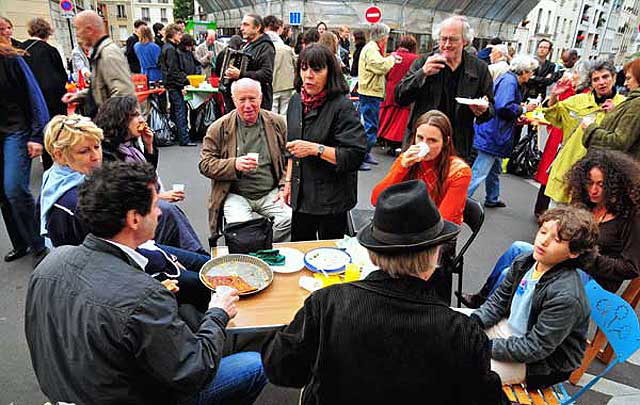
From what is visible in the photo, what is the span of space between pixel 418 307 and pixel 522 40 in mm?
41713

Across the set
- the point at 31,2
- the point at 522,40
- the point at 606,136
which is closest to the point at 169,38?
the point at 606,136

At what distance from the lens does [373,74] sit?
6375 millimetres

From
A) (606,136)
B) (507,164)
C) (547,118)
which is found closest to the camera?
(606,136)

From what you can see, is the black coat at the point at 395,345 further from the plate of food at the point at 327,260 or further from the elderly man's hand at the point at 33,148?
the elderly man's hand at the point at 33,148

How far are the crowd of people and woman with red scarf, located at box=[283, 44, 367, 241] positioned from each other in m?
0.01

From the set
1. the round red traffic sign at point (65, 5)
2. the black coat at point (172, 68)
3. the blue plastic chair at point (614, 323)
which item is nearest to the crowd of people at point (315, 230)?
the blue plastic chair at point (614, 323)

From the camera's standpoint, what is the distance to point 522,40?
36.0 m

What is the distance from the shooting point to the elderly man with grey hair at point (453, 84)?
321 centimetres

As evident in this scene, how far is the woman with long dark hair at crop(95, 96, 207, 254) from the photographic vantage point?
2.85 m

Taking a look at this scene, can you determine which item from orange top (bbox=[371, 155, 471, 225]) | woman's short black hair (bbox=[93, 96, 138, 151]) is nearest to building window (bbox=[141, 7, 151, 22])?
woman's short black hair (bbox=[93, 96, 138, 151])

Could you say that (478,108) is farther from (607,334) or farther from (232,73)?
(232,73)

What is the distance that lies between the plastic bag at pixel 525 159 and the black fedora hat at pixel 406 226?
19.8 feet

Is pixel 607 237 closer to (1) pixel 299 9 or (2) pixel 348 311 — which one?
(2) pixel 348 311

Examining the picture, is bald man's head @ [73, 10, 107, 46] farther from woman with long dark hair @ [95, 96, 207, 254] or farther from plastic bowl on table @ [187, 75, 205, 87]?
plastic bowl on table @ [187, 75, 205, 87]
